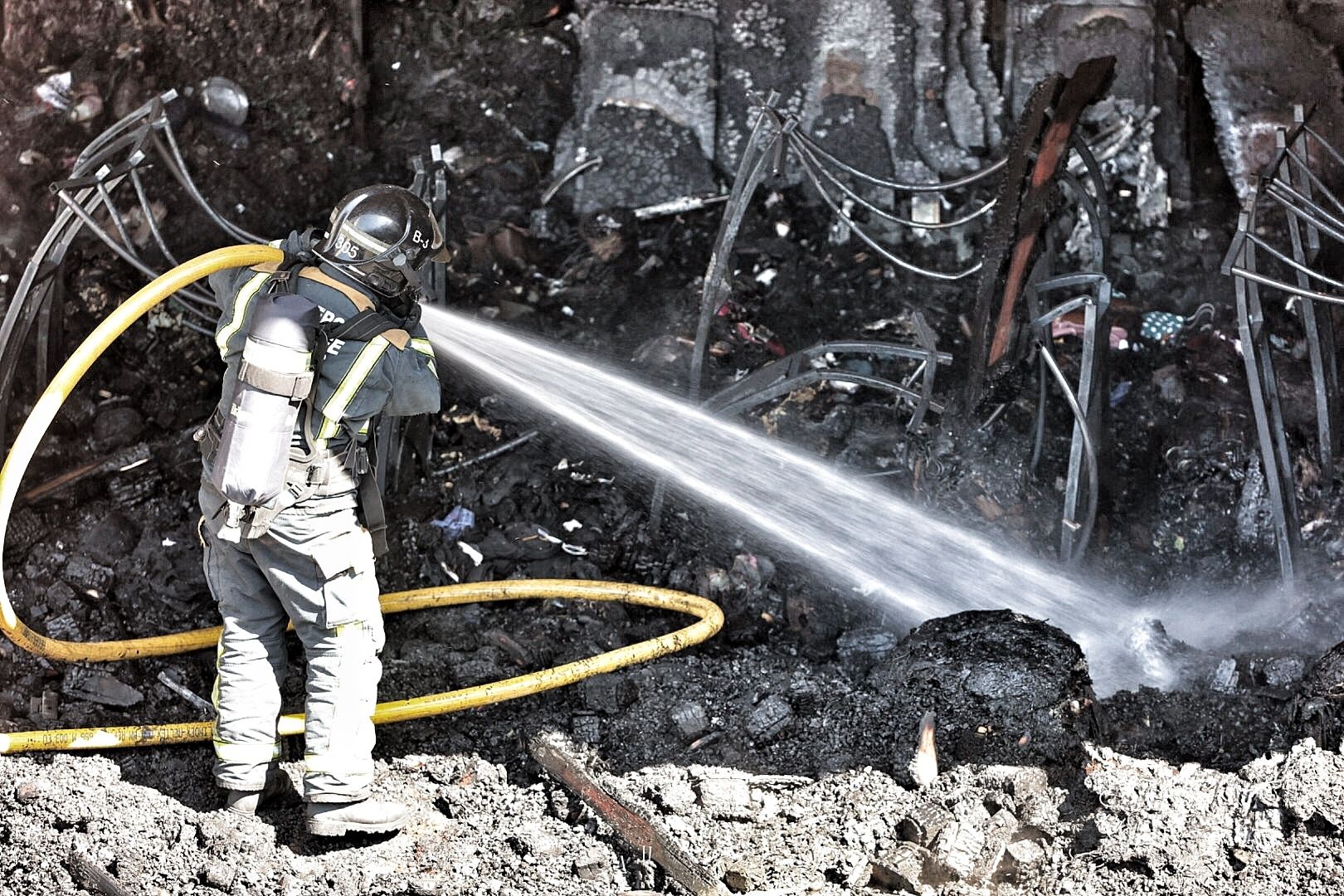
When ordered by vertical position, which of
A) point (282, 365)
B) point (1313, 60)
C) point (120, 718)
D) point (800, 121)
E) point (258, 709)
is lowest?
point (120, 718)

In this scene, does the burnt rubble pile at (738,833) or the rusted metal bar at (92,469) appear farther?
the rusted metal bar at (92,469)

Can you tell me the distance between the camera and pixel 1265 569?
6156 millimetres

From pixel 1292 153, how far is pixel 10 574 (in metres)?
5.73

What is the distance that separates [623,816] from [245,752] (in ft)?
4.34

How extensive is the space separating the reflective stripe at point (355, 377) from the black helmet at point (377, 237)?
0.29 meters

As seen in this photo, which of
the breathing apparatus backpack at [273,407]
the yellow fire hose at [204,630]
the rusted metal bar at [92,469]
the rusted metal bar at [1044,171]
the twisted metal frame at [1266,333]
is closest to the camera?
the breathing apparatus backpack at [273,407]

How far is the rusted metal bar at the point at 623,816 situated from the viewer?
13.9ft

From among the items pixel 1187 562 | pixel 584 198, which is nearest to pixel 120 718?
pixel 584 198

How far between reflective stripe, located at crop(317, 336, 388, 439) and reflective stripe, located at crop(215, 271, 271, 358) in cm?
40

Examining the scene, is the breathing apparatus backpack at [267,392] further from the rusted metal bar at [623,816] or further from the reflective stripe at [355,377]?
the rusted metal bar at [623,816]

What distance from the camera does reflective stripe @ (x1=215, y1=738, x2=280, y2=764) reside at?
14.7 ft

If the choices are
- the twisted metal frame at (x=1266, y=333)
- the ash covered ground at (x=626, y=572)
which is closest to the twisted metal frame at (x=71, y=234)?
the ash covered ground at (x=626, y=572)

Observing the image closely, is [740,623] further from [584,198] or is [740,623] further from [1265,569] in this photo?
[584,198]

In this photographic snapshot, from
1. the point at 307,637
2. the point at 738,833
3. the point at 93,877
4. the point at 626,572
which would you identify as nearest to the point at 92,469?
the point at 307,637
